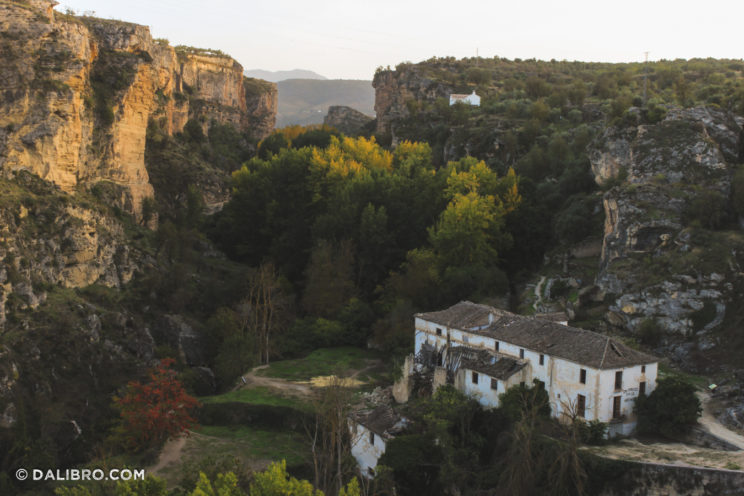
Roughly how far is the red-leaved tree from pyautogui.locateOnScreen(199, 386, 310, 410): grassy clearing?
2854 mm

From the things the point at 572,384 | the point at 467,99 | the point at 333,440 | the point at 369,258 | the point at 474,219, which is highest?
the point at 467,99

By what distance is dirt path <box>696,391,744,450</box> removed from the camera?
22994 mm

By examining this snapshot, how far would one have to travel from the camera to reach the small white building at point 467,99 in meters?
70.9

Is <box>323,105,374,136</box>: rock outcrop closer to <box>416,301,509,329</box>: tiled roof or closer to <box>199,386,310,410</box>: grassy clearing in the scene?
<box>199,386,310,410</box>: grassy clearing

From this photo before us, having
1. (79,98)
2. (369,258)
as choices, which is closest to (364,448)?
(369,258)

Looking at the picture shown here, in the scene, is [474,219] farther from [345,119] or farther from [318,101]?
[318,101]

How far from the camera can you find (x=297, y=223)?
5078 centimetres

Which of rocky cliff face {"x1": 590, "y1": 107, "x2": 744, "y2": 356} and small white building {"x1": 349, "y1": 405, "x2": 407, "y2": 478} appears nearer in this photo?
small white building {"x1": 349, "y1": 405, "x2": 407, "y2": 478}

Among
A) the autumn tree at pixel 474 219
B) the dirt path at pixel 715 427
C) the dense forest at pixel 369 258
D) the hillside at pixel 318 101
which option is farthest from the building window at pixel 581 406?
the hillside at pixel 318 101

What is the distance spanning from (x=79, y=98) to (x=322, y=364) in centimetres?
2113

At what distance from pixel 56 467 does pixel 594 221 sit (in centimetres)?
3001

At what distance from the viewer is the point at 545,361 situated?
26.4 m

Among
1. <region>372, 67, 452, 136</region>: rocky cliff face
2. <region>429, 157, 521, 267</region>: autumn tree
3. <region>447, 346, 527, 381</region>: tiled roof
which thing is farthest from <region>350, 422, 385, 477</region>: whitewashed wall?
<region>372, 67, 452, 136</region>: rocky cliff face

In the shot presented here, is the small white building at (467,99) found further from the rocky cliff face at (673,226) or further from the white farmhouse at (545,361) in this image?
the white farmhouse at (545,361)
